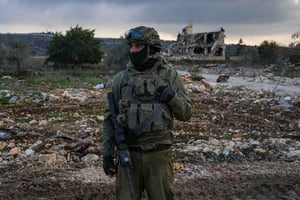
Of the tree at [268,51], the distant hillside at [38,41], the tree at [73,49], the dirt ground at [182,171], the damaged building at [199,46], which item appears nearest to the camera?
the dirt ground at [182,171]

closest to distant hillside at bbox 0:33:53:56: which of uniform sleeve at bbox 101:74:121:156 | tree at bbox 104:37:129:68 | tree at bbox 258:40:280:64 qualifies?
tree at bbox 104:37:129:68

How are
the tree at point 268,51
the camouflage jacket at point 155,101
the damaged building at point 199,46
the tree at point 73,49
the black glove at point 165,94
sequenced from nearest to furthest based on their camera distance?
the black glove at point 165,94
the camouflage jacket at point 155,101
the tree at point 73,49
the tree at point 268,51
the damaged building at point 199,46

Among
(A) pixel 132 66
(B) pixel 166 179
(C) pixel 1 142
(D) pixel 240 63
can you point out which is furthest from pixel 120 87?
(D) pixel 240 63

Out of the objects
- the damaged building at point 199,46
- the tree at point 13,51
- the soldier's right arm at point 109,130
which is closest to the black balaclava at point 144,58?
the soldier's right arm at point 109,130

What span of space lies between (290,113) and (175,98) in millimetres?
7600

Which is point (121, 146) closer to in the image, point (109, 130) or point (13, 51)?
point (109, 130)

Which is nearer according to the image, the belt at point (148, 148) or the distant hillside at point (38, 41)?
the belt at point (148, 148)

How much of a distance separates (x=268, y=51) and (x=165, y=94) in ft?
110

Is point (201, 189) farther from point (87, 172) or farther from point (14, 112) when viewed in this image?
point (14, 112)

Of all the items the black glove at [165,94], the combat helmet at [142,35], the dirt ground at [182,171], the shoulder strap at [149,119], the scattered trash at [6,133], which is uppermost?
the combat helmet at [142,35]

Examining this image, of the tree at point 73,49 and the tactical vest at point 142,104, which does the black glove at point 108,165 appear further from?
the tree at point 73,49

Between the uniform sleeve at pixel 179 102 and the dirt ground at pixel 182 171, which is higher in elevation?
the uniform sleeve at pixel 179 102

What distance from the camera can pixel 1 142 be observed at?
238 inches

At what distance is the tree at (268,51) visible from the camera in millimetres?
32516
